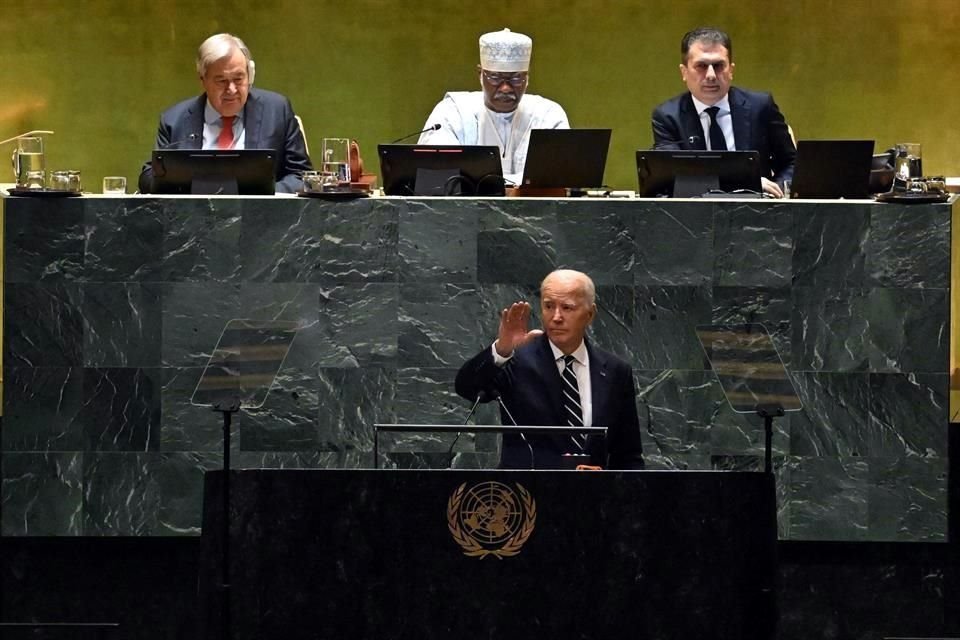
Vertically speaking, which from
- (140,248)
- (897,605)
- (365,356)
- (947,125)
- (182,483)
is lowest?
(897,605)

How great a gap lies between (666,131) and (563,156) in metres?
1.08

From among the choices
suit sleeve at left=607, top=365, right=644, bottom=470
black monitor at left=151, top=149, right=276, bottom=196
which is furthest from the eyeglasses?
suit sleeve at left=607, top=365, right=644, bottom=470

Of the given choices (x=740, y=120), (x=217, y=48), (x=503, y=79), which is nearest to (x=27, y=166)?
(x=217, y=48)

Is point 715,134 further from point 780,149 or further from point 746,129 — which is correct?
point 780,149

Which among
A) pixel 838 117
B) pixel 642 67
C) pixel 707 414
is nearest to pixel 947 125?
pixel 838 117

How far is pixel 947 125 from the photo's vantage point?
876 centimetres

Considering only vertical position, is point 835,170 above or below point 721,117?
below

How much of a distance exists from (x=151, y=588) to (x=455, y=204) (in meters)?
1.61

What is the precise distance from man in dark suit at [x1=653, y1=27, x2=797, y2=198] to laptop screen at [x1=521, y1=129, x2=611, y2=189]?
90cm

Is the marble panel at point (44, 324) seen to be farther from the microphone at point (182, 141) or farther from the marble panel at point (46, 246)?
the microphone at point (182, 141)

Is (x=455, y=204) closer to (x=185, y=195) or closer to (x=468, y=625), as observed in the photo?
(x=185, y=195)

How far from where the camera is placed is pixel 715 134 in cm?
679

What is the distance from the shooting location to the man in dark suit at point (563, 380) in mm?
4816

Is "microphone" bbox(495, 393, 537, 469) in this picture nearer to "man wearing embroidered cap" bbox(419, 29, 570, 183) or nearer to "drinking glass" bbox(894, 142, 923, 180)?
"drinking glass" bbox(894, 142, 923, 180)
